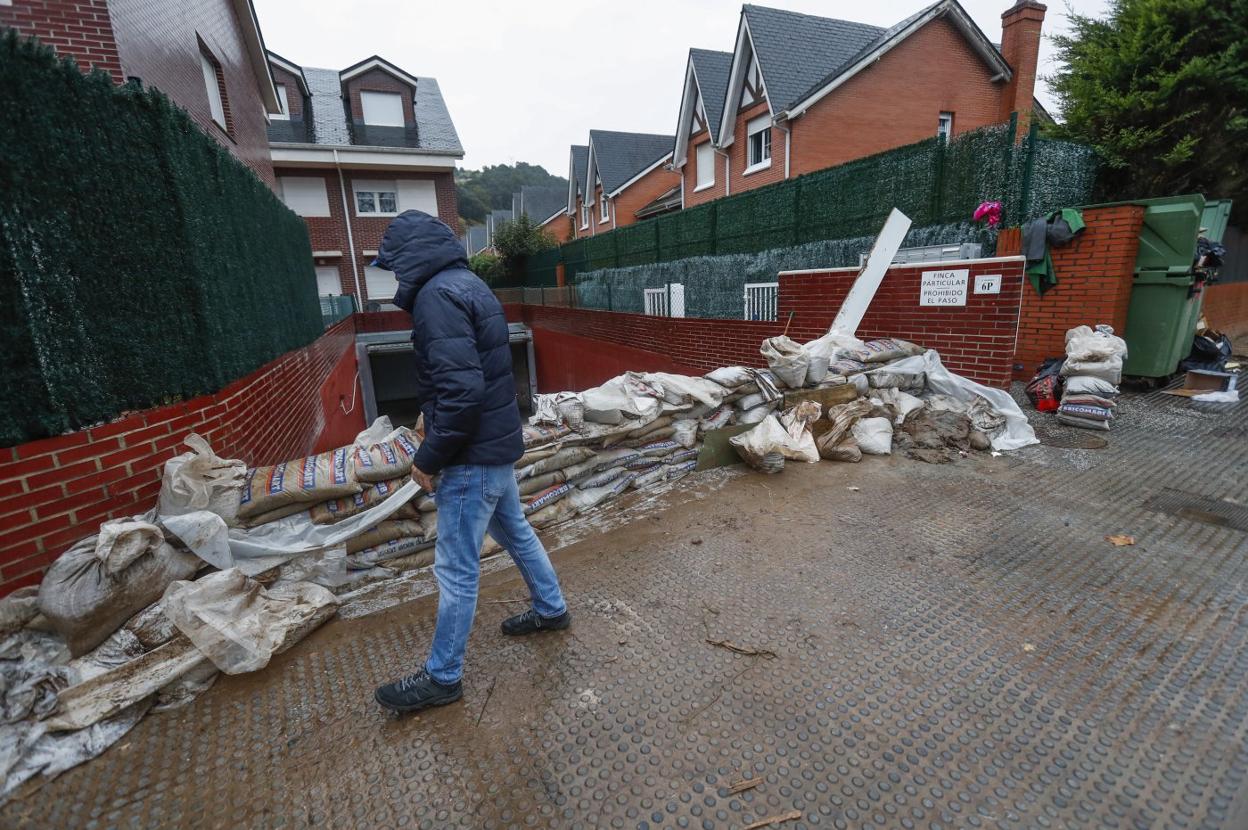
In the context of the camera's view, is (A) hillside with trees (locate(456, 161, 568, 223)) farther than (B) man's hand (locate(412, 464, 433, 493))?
Yes

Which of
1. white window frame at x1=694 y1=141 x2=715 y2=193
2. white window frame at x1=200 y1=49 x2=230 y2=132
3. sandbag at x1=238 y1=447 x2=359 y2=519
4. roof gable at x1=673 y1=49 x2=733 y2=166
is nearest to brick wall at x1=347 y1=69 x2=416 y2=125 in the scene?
roof gable at x1=673 y1=49 x2=733 y2=166

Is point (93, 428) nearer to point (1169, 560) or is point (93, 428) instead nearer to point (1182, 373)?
point (1169, 560)

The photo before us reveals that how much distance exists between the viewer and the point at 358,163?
20938 mm

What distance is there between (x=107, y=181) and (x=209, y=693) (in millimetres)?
2132

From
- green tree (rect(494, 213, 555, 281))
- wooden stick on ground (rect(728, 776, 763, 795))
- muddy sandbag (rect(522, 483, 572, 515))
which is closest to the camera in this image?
wooden stick on ground (rect(728, 776, 763, 795))

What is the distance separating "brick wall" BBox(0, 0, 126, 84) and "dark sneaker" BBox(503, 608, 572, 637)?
670cm

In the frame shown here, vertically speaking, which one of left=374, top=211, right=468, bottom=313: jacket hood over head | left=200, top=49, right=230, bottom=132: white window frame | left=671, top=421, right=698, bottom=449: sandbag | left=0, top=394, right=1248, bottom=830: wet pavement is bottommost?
left=0, top=394, right=1248, bottom=830: wet pavement

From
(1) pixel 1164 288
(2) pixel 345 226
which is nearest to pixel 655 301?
(1) pixel 1164 288

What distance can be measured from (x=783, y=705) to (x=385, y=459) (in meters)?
2.30

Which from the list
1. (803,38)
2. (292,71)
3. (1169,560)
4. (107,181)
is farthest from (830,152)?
(292,71)

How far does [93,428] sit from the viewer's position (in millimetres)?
2281

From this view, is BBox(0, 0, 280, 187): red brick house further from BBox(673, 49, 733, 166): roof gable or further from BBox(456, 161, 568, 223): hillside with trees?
BBox(456, 161, 568, 223): hillside with trees

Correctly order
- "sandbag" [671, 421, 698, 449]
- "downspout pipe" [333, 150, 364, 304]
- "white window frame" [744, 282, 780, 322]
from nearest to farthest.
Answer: "sandbag" [671, 421, 698, 449], "white window frame" [744, 282, 780, 322], "downspout pipe" [333, 150, 364, 304]

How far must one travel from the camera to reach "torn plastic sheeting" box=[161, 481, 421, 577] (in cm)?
238
